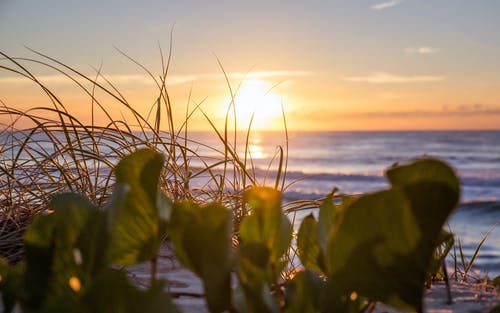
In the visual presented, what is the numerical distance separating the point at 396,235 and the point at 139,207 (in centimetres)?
9

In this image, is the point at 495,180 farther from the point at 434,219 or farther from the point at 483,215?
the point at 434,219

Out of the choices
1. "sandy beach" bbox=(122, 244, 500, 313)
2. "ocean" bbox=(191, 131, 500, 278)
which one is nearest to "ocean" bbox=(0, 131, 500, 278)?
"ocean" bbox=(191, 131, 500, 278)

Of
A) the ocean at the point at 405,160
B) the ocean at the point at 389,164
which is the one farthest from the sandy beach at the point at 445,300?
the ocean at the point at 405,160

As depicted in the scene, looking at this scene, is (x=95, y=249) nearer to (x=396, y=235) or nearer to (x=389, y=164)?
(x=396, y=235)

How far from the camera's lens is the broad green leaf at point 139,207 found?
0.19 m

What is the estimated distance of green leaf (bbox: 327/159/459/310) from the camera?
5.8 inches

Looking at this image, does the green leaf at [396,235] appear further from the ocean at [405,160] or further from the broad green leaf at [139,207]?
the ocean at [405,160]

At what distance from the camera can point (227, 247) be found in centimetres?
15

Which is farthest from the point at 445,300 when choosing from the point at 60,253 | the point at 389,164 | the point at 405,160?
the point at 389,164

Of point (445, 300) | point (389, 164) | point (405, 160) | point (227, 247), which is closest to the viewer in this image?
point (227, 247)

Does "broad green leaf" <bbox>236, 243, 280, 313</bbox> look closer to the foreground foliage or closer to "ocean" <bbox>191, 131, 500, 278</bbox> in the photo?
the foreground foliage

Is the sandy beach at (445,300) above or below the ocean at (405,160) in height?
above

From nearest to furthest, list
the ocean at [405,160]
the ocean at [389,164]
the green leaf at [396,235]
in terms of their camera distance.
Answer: the green leaf at [396,235]
the ocean at [389,164]
the ocean at [405,160]

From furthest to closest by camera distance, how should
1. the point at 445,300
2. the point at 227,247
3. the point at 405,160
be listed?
the point at 405,160 < the point at 445,300 < the point at 227,247
